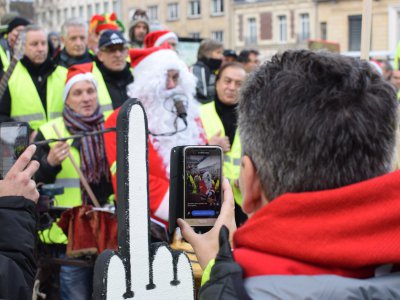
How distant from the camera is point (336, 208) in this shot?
1.38 m

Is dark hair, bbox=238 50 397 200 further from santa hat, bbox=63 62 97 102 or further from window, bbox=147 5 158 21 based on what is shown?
window, bbox=147 5 158 21

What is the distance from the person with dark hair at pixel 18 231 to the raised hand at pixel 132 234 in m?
0.31

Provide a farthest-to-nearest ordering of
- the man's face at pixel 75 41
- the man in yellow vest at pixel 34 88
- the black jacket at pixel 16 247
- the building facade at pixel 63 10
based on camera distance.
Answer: the building facade at pixel 63 10 < the man's face at pixel 75 41 < the man in yellow vest at pixel 34 88 < the black jacket at pixel 16 247

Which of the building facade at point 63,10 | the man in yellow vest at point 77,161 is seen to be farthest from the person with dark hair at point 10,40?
the building facade at point 63,10

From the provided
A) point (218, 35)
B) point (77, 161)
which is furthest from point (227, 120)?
point (218, 35)

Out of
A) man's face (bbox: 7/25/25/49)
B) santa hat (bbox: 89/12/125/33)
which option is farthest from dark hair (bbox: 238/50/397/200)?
santa hat (bbox: 89/12/125/33)

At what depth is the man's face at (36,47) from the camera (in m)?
5.49

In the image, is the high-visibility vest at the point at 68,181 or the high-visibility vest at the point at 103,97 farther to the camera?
the high-visibility vest at the point at 103,97

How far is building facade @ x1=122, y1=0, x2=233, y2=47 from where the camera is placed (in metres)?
50.0

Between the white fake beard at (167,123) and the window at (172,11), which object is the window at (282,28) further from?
the white fake beard at (167,123)

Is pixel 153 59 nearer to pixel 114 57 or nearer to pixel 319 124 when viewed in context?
pixel 114 57

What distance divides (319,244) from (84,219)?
2.78 meters

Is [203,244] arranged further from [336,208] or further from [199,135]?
[199,135]

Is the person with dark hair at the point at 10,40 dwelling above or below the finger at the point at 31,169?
above
